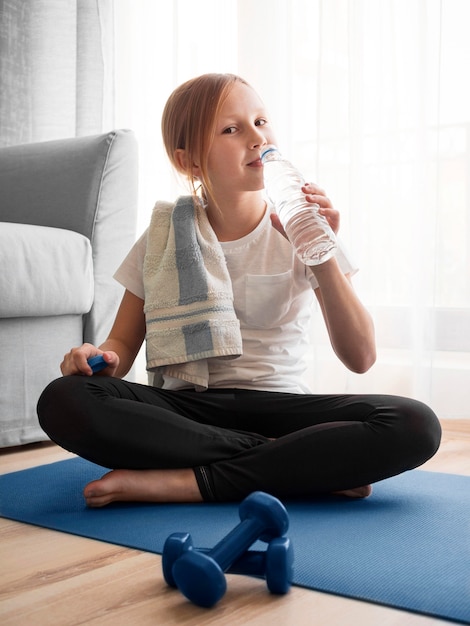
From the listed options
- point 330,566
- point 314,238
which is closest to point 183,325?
point 314,238

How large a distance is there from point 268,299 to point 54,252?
539 millimetres

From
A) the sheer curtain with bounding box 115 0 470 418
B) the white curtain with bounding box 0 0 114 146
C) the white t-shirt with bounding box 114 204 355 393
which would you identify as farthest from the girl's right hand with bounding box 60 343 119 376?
the white curtain with bounding box 0 0 114 146

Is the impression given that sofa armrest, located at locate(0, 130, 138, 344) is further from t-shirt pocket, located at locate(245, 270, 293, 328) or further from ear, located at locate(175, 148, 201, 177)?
t-shirt pocket, located at locate(245, 270, 293, 328)

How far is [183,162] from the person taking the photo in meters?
1.46

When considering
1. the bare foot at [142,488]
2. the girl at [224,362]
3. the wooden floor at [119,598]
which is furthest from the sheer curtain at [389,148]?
the wooden floor at [119,598]

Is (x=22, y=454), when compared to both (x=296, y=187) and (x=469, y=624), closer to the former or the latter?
(x=296, y=187)

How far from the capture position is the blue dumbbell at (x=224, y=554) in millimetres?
734

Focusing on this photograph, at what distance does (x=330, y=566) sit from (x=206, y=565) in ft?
0.57

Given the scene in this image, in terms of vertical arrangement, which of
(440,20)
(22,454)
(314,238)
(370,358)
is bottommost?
(22,454)

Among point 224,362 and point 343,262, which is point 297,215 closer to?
point 343,262

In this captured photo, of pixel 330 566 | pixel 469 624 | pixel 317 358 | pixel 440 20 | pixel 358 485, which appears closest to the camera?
pixel 469 624

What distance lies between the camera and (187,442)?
1.16m

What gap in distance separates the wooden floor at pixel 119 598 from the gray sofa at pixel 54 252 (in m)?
0.65

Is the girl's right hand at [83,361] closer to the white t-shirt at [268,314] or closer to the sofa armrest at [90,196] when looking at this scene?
the white t-shirt at [268,314]
